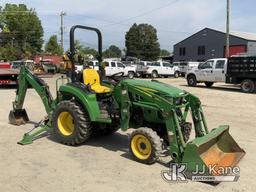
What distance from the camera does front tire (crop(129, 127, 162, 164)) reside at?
632 centimetres

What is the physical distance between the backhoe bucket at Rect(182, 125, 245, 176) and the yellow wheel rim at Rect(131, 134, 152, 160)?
0.72 metres

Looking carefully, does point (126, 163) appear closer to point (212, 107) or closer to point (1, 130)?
point (1, 130)

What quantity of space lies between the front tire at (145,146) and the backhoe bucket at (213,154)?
21.5 inches

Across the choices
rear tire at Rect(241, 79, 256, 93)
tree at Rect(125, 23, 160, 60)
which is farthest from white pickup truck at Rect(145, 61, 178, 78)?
tree at Rect(125, 23, 160, 60)

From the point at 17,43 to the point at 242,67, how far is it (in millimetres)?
64337

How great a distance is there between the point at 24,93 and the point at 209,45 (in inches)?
2389

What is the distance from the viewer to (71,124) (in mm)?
7938

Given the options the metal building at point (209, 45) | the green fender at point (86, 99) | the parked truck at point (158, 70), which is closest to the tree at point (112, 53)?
the metal building at point (209, 45)

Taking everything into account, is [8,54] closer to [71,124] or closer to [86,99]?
[71,124]

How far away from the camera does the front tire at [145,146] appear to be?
20.7ft

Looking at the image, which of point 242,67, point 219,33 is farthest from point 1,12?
point 242,67

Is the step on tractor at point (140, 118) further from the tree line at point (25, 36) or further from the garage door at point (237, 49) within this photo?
the tree line at point (25, 36)

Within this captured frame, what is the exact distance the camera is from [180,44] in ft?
244

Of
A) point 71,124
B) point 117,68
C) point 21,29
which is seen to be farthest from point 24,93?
point 21,29
